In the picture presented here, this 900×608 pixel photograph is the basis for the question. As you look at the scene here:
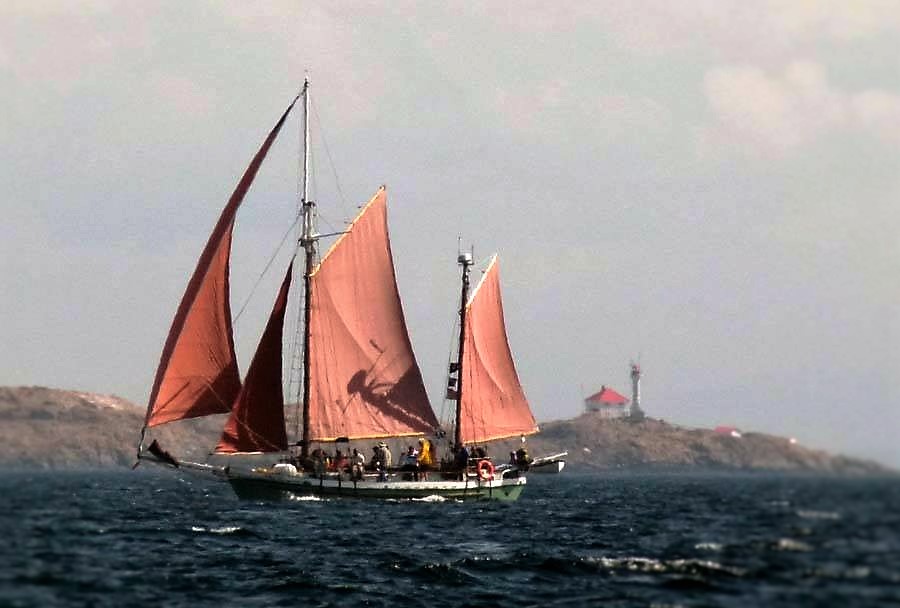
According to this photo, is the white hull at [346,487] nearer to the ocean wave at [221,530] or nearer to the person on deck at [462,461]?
the person on deck at [462,461]

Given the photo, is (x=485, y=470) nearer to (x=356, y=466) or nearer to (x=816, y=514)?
(x=356, y=466)

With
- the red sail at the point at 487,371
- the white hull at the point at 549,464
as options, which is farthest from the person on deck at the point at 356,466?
the white hull at the point at 549,464

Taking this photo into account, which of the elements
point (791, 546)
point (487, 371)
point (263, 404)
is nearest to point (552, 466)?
point (487, 371)

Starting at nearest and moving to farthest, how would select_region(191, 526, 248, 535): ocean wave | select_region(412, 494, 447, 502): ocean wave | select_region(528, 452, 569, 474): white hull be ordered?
select_region(191, 526, 248, 535): ocean wave, select_region(412, 494, 447, 502): ocean wave, select_region(528, 452, 569, 474): white hull

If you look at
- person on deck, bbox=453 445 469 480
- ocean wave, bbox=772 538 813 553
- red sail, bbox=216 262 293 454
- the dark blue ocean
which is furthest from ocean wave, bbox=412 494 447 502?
ocean wave, bbox=772 538 813 553

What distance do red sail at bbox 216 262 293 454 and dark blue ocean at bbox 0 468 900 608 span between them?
45.6 feet

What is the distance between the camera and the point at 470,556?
47688mm

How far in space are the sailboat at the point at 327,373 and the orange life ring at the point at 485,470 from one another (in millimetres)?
97

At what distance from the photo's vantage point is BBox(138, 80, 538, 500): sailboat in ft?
273

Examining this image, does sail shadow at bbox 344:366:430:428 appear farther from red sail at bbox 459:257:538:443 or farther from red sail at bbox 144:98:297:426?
red sail at bbox 144:98:297:426

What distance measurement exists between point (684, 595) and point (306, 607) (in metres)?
13.4

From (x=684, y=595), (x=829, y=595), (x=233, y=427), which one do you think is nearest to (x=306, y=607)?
(x=684, y=595)

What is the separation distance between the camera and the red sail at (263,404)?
86625mm

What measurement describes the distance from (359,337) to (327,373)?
335 cm
